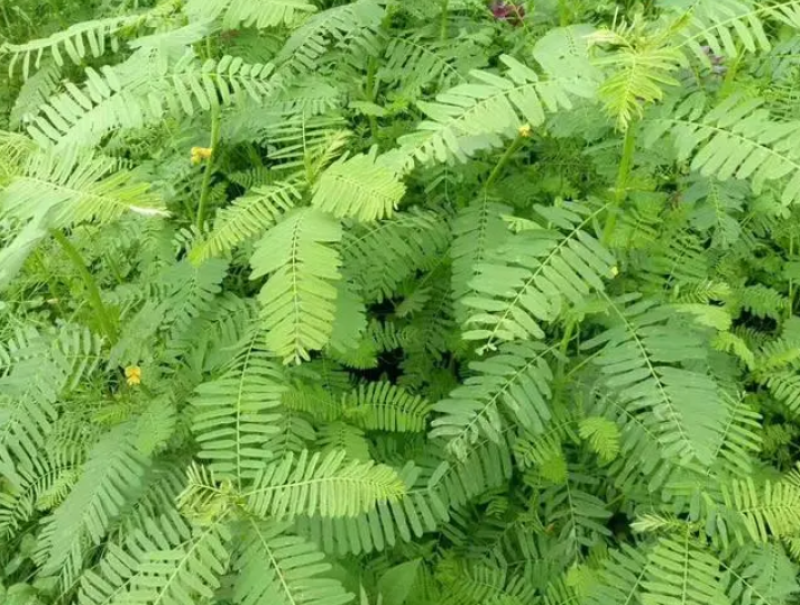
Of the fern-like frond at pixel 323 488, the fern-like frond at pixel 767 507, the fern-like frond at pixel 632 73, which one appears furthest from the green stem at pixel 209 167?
the fern-like frond at pixel 767 507

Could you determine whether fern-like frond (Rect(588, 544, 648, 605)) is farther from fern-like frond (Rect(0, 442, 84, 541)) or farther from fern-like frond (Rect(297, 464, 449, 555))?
fern-like frond (Rect(0, 442, 84, 541))

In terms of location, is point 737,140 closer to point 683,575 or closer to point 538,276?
point 538,276

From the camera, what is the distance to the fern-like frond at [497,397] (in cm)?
137

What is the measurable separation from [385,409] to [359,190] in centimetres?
54

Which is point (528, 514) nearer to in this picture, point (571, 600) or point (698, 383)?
point (571, 600)

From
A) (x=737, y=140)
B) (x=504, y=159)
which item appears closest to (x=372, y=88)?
(x=504, y=159)

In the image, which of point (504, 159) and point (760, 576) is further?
point (504, 159)

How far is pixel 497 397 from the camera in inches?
55.9

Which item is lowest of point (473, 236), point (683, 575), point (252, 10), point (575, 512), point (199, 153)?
point (575, 512)

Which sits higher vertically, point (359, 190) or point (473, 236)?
point (359, 190)

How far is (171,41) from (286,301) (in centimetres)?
65

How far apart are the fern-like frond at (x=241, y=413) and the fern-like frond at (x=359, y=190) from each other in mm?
360

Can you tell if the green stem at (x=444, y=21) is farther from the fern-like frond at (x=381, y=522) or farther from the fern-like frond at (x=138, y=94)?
the fern-like frond at (x=381, y=522)

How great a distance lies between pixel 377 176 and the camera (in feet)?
4.17
